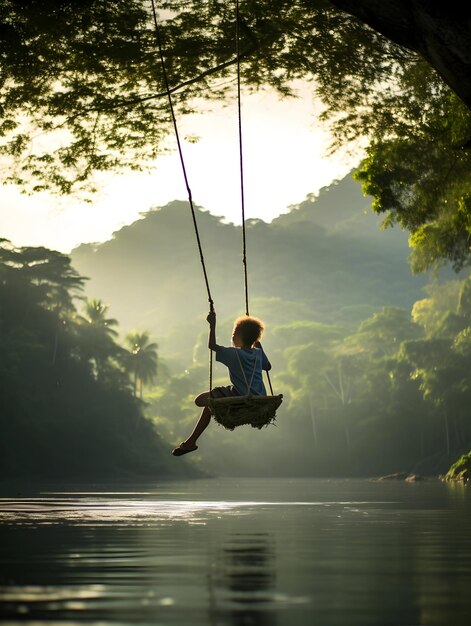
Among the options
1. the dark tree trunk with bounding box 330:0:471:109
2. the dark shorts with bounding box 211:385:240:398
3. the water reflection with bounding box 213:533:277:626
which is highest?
the dark tree trunk with bounding box 330:0:471:109

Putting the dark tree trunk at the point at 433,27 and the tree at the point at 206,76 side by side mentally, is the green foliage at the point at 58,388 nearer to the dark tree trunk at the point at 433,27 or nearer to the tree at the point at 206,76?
the tree at the point at 206,76

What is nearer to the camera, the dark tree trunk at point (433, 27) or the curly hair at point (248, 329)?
the dark tree trunk at point (433, 27)

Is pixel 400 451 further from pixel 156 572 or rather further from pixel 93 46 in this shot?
pixel 156 572

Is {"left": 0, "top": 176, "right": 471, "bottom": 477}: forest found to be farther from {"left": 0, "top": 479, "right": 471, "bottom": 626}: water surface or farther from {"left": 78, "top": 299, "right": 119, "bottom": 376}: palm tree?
{"left": 0, "top": 479, "right": 471, "bottom": 626}: water surface

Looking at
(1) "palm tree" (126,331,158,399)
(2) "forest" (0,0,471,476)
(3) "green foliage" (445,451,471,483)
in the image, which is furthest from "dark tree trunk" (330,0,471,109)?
(1) "palm tree" (126,331,158,399)

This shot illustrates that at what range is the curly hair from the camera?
37.7 ft

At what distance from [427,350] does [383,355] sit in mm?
24050

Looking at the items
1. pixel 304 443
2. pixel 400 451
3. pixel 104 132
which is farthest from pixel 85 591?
pixel 304 443

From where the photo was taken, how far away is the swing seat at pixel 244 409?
11.1 m

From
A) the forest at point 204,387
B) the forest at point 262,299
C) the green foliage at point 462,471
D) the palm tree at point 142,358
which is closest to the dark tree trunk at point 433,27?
the forest at point 262,299

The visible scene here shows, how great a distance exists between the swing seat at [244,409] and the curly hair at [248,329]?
2.34 feet

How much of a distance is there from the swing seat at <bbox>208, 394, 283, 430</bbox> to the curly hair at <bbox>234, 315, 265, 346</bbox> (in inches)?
28.0

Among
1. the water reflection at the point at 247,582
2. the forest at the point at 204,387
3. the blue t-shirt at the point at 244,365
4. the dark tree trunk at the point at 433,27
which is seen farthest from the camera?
the forest at the point at 204,387

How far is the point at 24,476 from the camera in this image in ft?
268
